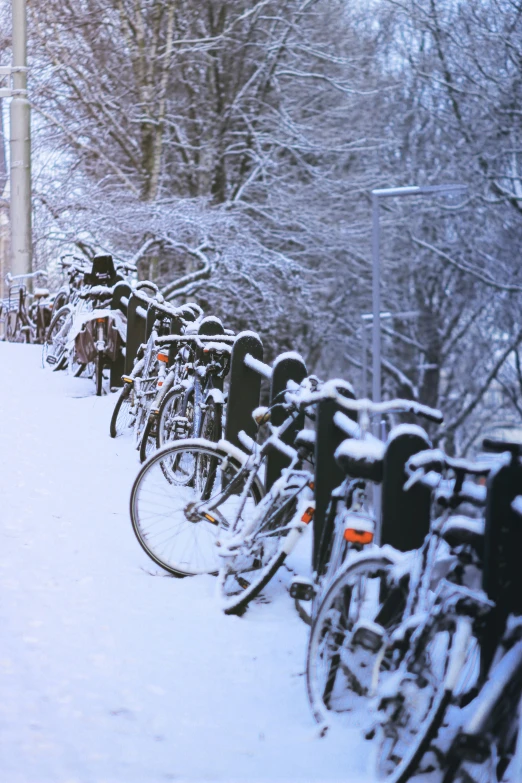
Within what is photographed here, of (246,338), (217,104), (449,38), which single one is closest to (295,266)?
(217,104)

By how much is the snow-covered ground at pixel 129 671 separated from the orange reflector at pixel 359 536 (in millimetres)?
672

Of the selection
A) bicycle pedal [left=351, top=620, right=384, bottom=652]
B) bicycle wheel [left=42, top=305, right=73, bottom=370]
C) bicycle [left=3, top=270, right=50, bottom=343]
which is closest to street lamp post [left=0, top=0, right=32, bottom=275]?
bicycle [left=3, top=270, right=50, bottom=343]

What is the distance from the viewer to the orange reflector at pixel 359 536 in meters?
3.65

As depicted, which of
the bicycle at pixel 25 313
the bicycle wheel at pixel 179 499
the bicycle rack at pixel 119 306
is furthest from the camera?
the bicycle at pixel 25 313

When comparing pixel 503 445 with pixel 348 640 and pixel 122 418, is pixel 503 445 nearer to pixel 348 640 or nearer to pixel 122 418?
pixel 348 640

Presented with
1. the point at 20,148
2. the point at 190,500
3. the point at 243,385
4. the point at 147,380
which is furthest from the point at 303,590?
the point at 20,148

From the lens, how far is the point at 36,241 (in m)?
19.5

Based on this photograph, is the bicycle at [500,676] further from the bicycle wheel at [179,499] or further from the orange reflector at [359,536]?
the bicycle wheel at [179,499]

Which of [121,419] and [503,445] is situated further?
[121,419]

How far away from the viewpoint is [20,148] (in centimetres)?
1695

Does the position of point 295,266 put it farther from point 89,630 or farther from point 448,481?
point 448,481

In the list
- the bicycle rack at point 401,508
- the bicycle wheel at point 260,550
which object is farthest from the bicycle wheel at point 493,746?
the bicycle wheel at point 260,550

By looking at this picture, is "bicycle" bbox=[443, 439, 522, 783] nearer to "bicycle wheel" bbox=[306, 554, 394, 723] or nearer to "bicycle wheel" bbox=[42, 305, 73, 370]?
"bicycle wheel" bbox=[306, 554, 394, 723]

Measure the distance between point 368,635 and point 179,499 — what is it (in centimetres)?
203
